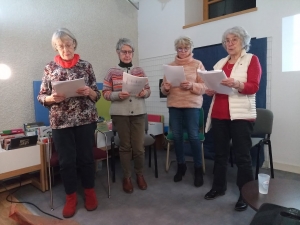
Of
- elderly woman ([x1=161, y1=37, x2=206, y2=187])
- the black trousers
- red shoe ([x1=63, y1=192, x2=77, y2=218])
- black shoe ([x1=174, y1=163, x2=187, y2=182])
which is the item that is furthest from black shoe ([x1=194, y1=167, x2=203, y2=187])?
red shoe ([x1=63, y1=192, x2=77, y2=218])

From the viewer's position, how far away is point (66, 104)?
1.59m

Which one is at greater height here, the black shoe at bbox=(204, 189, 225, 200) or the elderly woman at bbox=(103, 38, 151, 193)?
the elderly woman at bbox=(103, 38, 151, 193)

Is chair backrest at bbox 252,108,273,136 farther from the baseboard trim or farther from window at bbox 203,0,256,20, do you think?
window at bbox 203,0,256,20

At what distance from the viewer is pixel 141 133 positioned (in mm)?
2037

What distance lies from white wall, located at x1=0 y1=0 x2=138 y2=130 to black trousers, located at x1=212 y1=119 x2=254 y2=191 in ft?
6.48

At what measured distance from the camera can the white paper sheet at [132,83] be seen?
1.75m

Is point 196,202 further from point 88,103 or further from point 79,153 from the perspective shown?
point 88,103

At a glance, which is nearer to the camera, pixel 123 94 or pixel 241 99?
pixel 241 99

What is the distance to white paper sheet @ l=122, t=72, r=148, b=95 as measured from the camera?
5.74ft

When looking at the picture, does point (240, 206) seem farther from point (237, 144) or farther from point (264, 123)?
point (264, 123)

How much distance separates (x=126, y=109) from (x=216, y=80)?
77cm

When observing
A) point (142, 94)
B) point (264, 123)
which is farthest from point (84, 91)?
point (264, 123)

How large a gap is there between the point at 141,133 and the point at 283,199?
117 cm

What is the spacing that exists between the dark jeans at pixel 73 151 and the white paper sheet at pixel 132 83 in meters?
0.39
